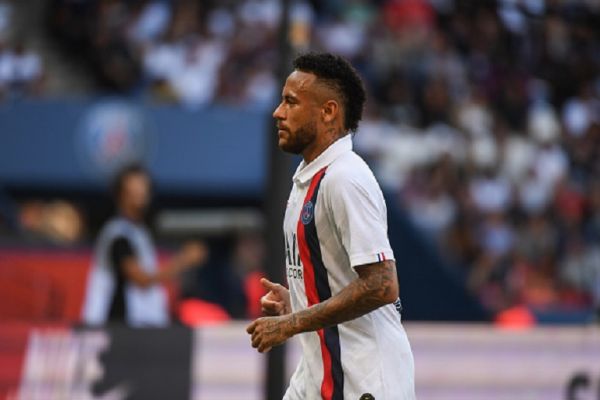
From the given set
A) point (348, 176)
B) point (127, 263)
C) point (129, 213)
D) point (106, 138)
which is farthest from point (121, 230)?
point (348, 176)

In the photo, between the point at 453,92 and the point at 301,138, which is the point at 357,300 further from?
the point at 453,92

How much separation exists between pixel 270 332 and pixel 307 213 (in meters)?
0.54

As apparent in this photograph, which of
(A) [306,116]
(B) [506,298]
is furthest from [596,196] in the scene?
(A) [306,116]

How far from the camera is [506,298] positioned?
16250 millimetres

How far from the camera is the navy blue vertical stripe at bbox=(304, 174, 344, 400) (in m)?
5.47

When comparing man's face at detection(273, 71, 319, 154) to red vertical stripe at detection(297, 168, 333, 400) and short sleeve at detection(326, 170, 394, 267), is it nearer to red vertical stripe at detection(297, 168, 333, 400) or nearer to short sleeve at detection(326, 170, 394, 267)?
red vertical stripe at detection(297, 168, 333, 400)

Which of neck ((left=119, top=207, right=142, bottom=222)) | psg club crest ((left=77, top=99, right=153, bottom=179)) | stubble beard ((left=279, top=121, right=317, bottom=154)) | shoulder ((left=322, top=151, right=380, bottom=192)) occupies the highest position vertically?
psg club crest ((left=77, top=99, right=153, bottom=179))

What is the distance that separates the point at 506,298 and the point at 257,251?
3.29m

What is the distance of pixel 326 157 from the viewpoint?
5.55 meters

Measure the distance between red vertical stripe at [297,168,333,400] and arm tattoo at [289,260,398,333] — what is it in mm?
244

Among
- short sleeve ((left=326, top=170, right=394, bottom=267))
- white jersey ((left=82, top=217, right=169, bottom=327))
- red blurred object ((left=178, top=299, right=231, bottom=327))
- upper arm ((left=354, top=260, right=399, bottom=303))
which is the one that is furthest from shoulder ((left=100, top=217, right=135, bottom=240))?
upper arm ((left=354, top=260, right=399, bottom=303))

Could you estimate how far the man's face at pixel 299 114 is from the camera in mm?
5582

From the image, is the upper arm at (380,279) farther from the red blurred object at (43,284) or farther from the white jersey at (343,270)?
the red blurred object at (43,284)

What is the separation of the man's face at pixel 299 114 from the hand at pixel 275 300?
2.10ft
